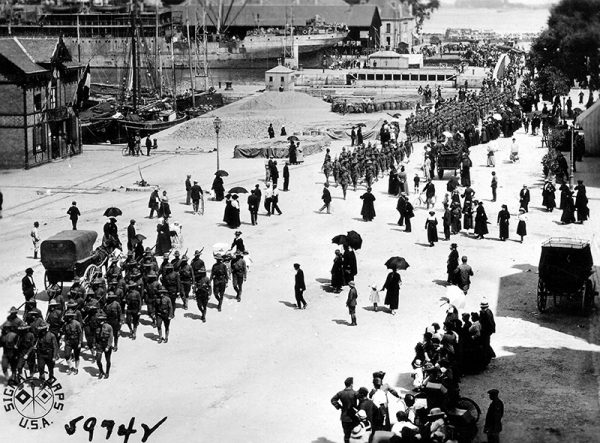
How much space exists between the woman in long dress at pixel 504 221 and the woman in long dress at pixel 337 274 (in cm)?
705

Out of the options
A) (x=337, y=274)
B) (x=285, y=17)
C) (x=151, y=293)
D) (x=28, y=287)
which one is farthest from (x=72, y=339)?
(x=285, y=17)

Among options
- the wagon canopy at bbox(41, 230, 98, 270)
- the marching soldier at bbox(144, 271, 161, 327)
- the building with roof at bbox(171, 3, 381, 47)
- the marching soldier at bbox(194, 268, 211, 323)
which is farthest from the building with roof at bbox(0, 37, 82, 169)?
the building with roof at bbox(171, 3, 381, 47)

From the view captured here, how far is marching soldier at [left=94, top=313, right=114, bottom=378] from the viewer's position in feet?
60.4

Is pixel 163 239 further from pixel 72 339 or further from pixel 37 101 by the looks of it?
pixel 37 101

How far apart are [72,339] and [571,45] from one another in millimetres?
52168

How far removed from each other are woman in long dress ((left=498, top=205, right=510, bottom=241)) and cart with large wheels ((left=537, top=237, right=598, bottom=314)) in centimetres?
665

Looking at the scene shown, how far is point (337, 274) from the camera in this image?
2417cm

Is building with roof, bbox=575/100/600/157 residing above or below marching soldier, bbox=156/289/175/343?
above

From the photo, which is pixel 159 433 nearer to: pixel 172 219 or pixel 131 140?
pixel 172 219

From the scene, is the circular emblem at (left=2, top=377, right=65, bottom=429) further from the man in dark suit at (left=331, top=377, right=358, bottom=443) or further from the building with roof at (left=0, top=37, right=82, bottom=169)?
the building with roof at (left=0, top=37, right=82, bottom=169)

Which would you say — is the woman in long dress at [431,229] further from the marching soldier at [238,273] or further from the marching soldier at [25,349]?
the marching soldier at [25,349]

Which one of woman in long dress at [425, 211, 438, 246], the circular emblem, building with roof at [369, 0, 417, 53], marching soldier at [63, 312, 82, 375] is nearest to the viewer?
the circular emblem

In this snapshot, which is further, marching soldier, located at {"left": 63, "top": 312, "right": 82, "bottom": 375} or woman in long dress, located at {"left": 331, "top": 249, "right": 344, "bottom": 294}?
woman in long dress, located at {"left": 331, "top": 249, "right": 344, "bottom": 294}

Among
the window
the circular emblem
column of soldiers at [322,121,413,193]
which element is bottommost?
the circular emblem
